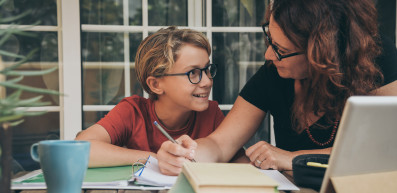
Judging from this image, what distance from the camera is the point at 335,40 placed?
1.28m

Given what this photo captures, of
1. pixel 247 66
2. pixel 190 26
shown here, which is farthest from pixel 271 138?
pixel 190 26

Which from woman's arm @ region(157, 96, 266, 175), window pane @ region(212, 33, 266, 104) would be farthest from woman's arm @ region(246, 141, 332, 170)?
window pane @ region(212, 33, 266, 104)

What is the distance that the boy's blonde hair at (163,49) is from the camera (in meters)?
1.65

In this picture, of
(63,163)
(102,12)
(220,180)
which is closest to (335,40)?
(220,180)

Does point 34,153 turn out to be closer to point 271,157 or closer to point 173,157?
point 173,157

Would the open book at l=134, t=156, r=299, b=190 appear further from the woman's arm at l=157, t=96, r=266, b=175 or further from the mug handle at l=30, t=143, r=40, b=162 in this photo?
the mug handle at l=30, t=143, r=40, b=162

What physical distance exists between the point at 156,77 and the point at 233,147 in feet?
1.59

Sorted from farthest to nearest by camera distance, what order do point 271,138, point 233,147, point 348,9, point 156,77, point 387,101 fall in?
point 271,138 → point 156,77 → point 233,147 → point 348,9 → point 387,101

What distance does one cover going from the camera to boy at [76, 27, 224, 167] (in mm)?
1616

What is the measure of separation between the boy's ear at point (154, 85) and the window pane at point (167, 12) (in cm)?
80

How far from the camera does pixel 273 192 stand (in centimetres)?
75

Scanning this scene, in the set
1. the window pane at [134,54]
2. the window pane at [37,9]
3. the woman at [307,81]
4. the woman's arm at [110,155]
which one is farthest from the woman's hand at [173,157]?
the window pane at [37,9]

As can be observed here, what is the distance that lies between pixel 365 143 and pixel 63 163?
56 centimetres

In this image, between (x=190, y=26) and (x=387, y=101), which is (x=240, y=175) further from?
(x=190, y=26)
